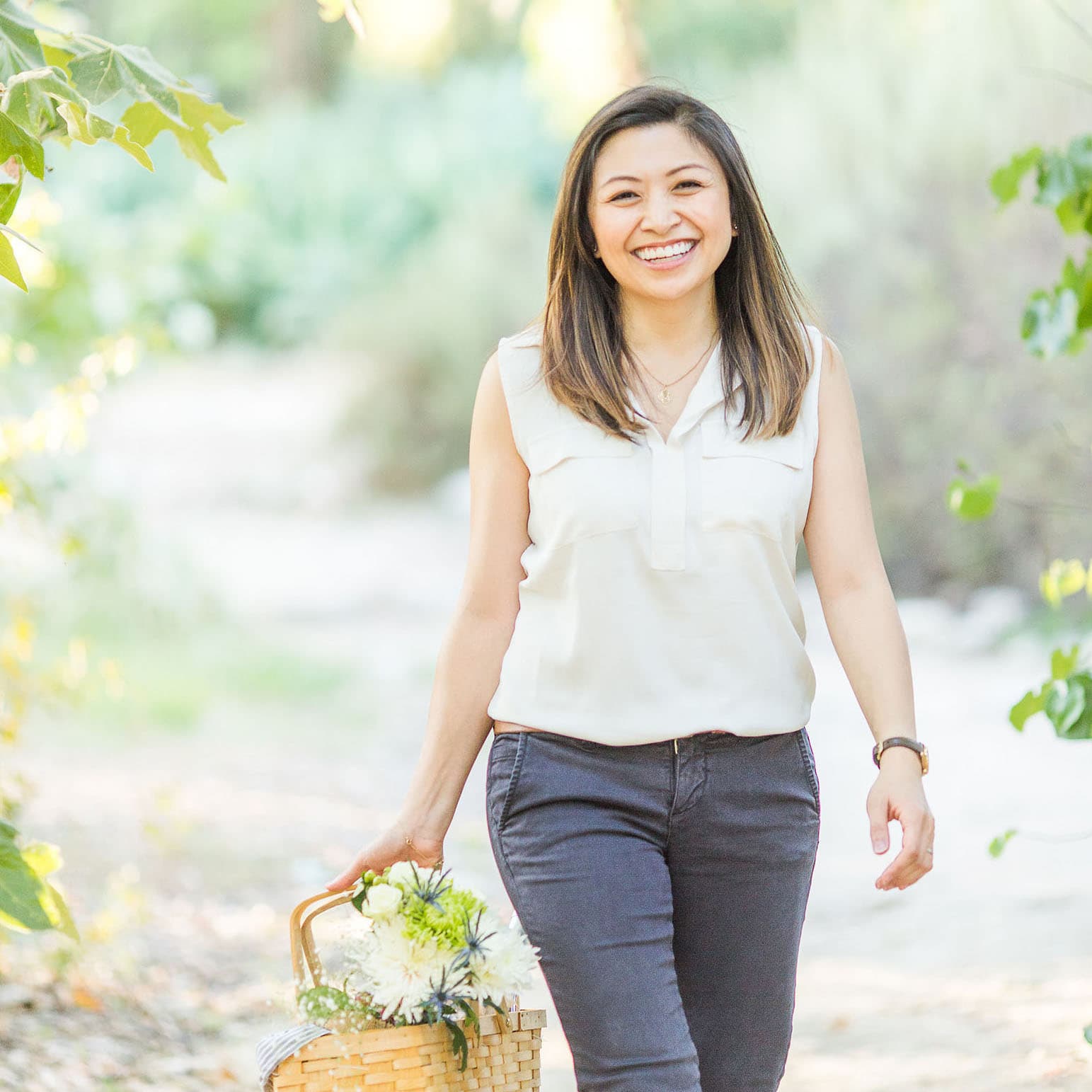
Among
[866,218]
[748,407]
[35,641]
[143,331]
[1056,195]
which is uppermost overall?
[866,218]

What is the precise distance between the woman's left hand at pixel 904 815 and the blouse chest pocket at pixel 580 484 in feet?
1.46

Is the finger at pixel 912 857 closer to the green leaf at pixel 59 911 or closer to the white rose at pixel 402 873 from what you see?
the white rose at pixel 402 873

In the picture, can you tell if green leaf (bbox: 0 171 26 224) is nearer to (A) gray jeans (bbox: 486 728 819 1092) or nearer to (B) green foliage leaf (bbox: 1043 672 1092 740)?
(A) gray jeans (bbox: 486 728 819 1092)

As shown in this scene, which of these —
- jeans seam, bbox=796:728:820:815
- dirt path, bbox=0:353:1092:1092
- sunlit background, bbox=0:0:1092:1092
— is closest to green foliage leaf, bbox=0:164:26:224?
sunlit background, bbox=0:0:1092:1092

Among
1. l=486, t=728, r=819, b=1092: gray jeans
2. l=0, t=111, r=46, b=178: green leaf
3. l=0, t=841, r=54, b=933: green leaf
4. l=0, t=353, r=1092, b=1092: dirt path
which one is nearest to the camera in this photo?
l=0, t=111, r=46, b=178: green leaf

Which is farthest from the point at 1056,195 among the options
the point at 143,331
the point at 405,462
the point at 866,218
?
the point at 405,462

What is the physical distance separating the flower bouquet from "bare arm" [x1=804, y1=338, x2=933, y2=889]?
0.55 metres

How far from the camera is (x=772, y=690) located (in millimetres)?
1858

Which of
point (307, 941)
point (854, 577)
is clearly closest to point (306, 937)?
point (307, 941)

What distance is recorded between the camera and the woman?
1.80 m

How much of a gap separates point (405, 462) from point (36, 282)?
6.97 m

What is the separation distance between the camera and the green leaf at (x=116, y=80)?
146cm

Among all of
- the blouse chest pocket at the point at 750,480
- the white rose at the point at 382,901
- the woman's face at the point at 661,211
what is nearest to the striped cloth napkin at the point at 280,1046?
the white rose at the point at 382,901

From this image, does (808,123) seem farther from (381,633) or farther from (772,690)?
(772,690)
